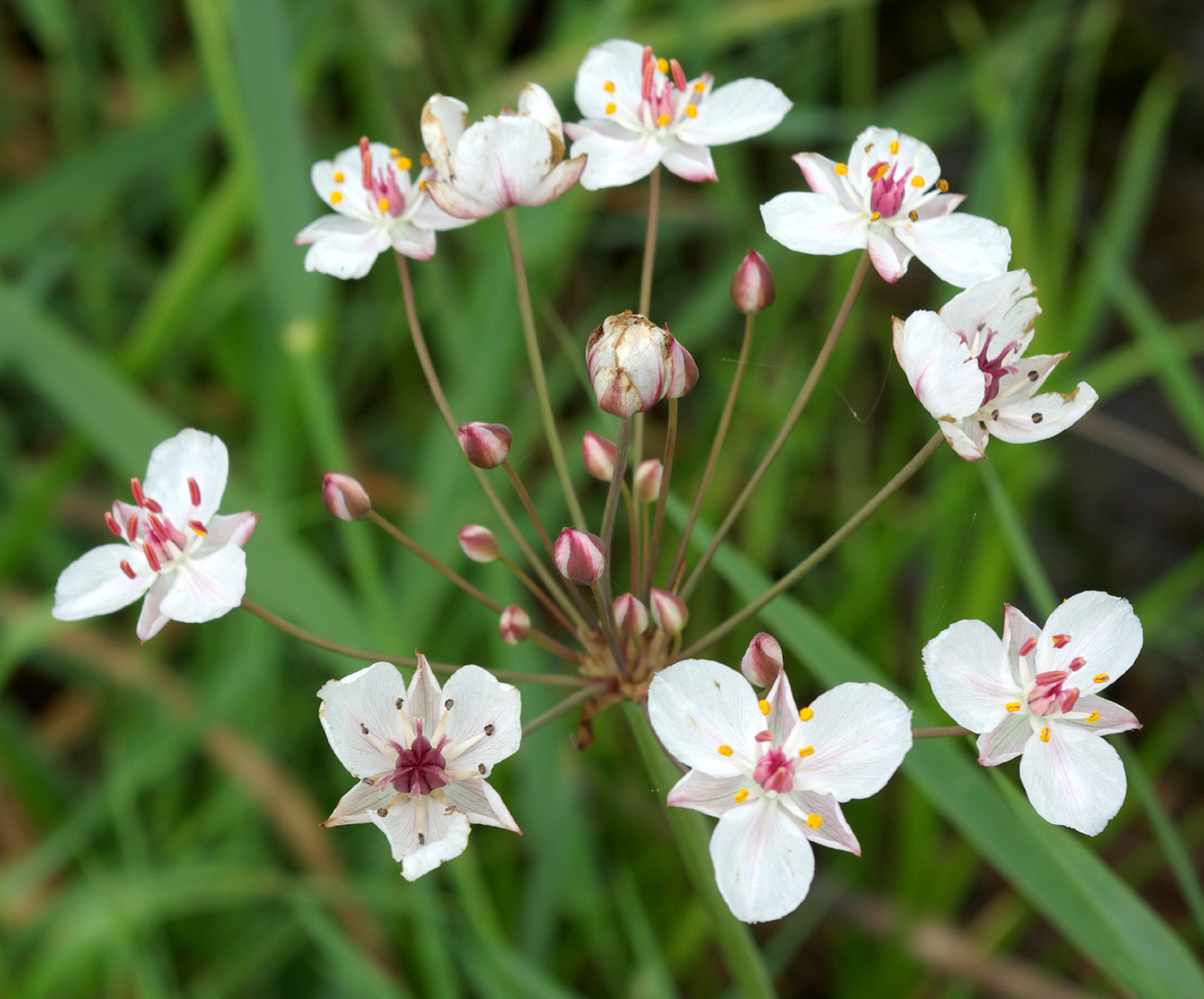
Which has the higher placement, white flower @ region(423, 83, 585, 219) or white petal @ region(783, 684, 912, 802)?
white flower @ region(423, 83, 585, 219)

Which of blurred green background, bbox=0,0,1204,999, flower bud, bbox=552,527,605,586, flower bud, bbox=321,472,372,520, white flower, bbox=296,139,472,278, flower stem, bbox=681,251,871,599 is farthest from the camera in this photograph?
blurred green background, bbox=0,0,1204,999

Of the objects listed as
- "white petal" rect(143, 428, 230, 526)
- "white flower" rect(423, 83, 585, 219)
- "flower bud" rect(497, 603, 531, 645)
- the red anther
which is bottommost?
"flower bud" rect(497, 603, 531, 645)

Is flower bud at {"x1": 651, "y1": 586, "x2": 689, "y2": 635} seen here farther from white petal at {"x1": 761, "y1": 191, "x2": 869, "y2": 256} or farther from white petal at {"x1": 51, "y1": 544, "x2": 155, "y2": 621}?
white petal at {"x1": 51, "y1": 544, "x2": 155, "y2": 621}

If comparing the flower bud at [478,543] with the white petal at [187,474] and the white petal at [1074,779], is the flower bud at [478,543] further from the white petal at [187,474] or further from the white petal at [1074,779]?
the white petal at [1074,779]

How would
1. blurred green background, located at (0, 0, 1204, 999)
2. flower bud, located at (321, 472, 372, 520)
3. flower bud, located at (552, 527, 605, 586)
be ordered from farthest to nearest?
blurred green background, located at (0, 0, 1204, 999), flower bud, located at (321, 472, 372, 520), flower bud, located at (552, 527, 605, 586)

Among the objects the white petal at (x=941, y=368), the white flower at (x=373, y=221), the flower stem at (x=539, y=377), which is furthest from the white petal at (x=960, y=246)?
the white flower at (x=373, y=221)

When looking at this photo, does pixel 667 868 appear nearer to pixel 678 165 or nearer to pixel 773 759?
pixel 773 759

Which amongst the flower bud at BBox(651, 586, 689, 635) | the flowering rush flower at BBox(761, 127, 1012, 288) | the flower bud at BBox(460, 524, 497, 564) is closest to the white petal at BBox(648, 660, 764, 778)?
the flower bud at BBox(651, 586, 689, 635)

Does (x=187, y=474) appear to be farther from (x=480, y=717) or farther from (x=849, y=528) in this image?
(x=849, y=528)
